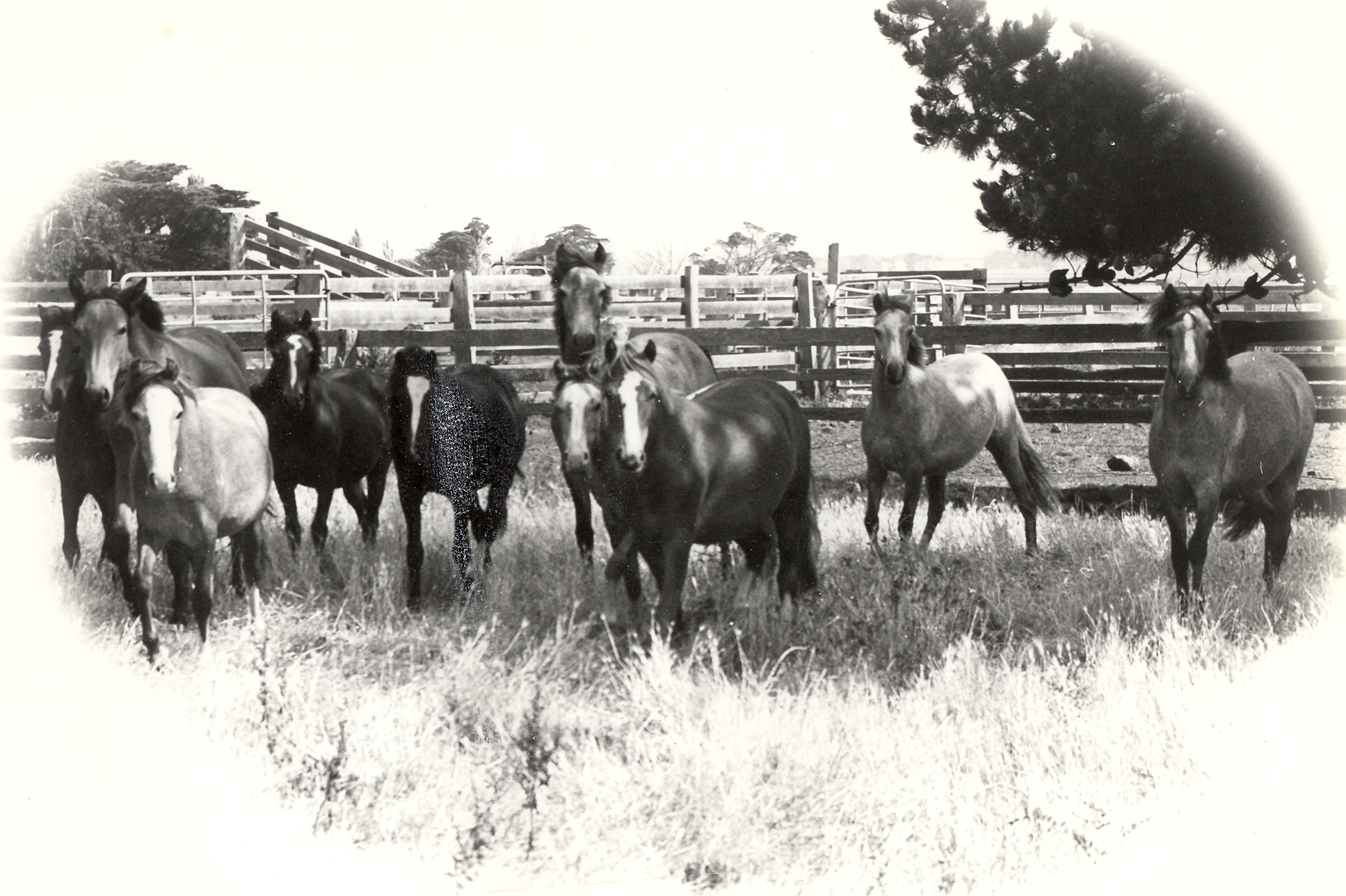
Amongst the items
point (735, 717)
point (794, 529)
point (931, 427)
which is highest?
point (931, 427)

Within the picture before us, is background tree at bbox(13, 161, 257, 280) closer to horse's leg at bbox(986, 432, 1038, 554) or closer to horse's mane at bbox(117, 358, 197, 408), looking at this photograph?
horse's mane at bbox(117, 358, 197, 408)

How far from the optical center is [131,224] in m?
5.34

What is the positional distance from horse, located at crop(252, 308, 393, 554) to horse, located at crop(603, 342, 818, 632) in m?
2.20

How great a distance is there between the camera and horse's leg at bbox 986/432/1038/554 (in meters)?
9.17

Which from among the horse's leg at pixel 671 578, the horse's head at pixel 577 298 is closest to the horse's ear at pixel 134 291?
the horse's head at pixel 577 298

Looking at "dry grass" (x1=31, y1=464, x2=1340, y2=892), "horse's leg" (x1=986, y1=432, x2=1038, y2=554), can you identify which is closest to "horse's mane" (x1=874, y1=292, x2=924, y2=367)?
"horse's leg" (x1=986, y1=432, x2=1038, y2=554)

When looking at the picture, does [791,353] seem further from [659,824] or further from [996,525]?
[659,824]

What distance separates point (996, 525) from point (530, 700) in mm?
4752

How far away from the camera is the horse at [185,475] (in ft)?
16.2

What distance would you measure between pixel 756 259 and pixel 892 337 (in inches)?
354

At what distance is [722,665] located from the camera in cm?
584

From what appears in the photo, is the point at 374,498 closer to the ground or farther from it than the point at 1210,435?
closer to the ground

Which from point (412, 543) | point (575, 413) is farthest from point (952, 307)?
point (575, 413)

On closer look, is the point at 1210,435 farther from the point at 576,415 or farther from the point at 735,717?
the point at 576,415
